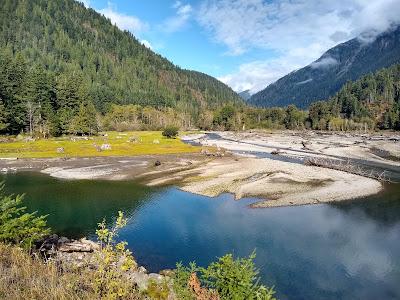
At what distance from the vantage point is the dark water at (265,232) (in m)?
29.2

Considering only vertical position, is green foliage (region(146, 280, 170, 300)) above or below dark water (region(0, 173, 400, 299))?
above

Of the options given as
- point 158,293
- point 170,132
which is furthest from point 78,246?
point 170,132

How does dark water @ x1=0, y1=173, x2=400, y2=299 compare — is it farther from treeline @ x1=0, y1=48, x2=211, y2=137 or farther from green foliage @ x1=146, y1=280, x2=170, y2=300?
treeline @ x1=0, y1=48, x2=211, y2=137

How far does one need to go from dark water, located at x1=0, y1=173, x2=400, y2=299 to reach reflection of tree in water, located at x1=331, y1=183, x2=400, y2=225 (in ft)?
0.45

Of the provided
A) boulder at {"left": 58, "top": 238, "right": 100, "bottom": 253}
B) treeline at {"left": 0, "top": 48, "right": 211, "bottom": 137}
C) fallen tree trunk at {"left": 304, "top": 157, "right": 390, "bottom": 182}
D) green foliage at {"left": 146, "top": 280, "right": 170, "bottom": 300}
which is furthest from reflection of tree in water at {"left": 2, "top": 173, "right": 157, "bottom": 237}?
treeline at {"left": 0, "top": 48, "right": 211, "bottom": 137}

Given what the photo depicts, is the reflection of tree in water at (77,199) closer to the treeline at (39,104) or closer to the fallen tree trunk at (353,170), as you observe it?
the fallen tree trunk at (353,170)

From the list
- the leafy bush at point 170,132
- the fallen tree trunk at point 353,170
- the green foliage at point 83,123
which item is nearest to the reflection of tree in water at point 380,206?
the fallen tree trunk at point 353,170

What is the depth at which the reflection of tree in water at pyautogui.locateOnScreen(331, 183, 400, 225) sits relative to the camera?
46.2 meters

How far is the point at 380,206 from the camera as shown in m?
51.1

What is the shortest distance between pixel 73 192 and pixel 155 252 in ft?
94.5

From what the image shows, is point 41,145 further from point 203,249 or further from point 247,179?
point 203,249

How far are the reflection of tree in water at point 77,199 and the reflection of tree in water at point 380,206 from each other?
95.6 feet

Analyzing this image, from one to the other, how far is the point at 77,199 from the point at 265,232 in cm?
2898

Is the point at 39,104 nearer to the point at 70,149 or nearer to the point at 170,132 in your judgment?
the point at 70,149
